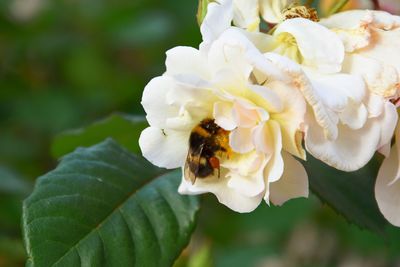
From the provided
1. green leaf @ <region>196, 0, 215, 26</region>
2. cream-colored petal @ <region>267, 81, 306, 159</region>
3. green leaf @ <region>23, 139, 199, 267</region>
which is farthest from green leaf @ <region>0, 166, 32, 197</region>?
cream-colored petal @ <region>267, 81, 306, 159</region>

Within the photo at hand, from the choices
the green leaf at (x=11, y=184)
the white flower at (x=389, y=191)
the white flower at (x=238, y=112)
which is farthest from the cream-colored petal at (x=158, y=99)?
the green leaf at (x=11, y=184)

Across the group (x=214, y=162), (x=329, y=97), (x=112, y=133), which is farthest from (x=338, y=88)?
(x=112, y=133)

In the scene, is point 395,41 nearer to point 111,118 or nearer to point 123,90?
point 111,118

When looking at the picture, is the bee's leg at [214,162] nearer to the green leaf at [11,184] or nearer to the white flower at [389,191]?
the white flower at [389,191]

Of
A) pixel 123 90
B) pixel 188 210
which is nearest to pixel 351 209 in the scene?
pixel 188 210

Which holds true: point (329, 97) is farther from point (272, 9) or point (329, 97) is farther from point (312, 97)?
point (272, 9)

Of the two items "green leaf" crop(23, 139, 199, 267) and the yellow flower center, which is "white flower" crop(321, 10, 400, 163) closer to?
the yellow flower center

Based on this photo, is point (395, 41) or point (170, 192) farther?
point (170, 192)
